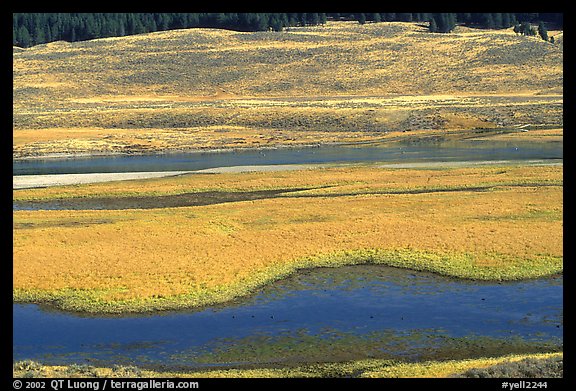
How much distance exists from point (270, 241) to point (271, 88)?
401 feet

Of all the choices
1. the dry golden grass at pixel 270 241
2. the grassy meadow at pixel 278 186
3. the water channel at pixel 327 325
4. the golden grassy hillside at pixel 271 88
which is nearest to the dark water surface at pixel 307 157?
the grassy meadow at pixel 278 186

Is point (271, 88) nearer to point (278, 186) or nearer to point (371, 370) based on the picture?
point (278, 186)

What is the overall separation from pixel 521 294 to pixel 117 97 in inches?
5328

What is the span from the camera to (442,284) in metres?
36.2

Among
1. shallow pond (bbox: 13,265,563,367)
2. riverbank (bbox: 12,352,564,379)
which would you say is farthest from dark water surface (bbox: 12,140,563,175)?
riverbank (bbox: 12,352,564,379)

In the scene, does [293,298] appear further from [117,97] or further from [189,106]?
[117,97]

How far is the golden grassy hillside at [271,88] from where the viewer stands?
400 ft

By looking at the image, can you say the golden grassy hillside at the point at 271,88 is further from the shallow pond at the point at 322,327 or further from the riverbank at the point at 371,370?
the riverbank at the point at 371,370

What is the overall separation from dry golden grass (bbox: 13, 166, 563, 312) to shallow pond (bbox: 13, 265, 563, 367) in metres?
1.78

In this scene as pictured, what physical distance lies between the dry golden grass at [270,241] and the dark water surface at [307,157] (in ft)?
70.6

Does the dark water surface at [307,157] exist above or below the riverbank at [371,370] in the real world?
below

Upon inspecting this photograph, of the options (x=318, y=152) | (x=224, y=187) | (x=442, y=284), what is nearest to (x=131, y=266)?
(x=442, y=284)

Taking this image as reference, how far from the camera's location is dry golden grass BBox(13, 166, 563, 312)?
36.0m

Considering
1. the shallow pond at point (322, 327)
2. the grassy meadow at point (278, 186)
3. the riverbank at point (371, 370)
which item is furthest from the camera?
the grassy meadow at point (278, 186)
